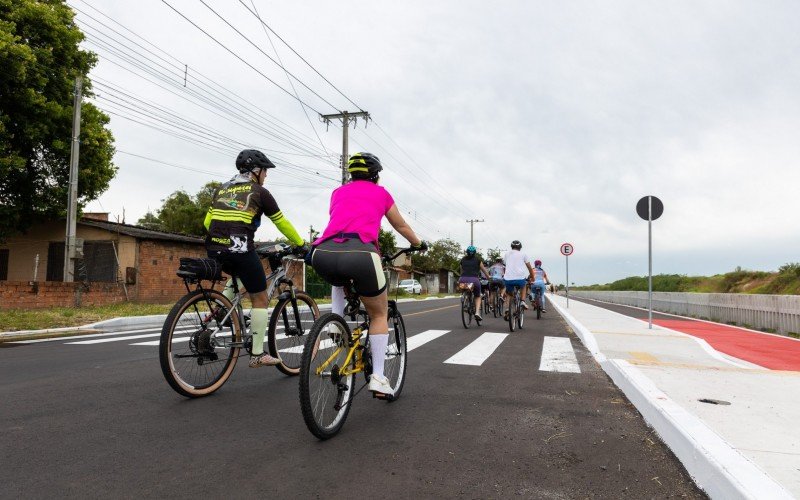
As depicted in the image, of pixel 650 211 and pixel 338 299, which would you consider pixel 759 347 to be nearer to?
pixel 650 211

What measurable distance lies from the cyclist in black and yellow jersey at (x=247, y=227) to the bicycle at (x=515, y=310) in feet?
22.3

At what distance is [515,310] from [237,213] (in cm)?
767

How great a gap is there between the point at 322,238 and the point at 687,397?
3089mm

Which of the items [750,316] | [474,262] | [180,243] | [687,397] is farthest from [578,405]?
[180,243]

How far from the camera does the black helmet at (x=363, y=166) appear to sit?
12.3 ft

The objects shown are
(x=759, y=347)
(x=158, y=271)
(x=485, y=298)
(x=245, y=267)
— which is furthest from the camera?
(x=158, y=271)

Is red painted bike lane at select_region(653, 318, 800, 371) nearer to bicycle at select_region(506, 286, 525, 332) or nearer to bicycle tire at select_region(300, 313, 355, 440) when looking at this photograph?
bicycle at select_region(506, 286, 525, 332)

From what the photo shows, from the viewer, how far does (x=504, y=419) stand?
3.71m

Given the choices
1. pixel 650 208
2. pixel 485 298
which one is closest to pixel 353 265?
pixel 650 208

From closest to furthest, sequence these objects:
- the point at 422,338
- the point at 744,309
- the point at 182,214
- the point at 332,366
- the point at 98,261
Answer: the point at 332,366 → the point at 422,338 → the point at 744,309 → the point at 98,261 → the point at 182,214

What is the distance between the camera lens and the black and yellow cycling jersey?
416 centimetres

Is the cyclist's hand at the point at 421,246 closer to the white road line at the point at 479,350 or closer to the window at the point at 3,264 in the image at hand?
the white road line at the point at 479,350

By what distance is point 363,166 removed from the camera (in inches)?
147

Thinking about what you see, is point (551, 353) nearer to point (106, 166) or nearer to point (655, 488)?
point (655, 488)
